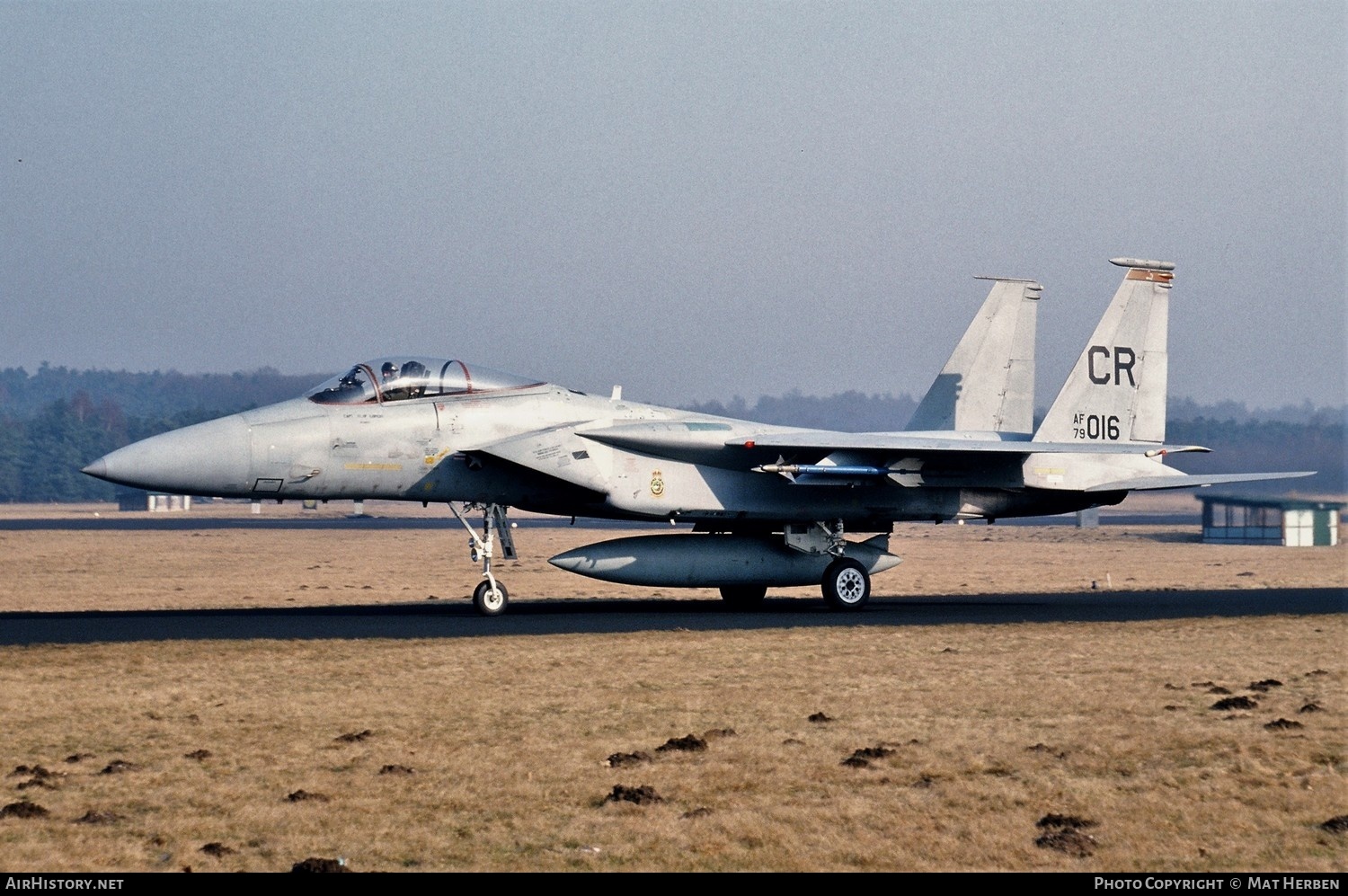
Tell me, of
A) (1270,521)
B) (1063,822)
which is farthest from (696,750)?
(1270,521)

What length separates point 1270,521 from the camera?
52.8m

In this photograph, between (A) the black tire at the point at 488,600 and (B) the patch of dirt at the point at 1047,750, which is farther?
(A) the black tire at the point at 488,600

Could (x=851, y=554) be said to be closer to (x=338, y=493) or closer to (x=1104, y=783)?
(x=338, y=493)

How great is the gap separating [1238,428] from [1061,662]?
82.6 meters

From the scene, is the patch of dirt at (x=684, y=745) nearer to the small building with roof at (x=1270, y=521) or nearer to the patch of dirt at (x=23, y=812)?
the patch of dirt at (x=23, y=812)

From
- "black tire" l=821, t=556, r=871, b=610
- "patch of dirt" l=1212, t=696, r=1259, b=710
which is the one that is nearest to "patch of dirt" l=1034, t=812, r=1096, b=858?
"patch of dirt" l=1212, t=696, r=1259, b=710

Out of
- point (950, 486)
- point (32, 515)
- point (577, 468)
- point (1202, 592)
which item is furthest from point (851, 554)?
point (32, 515)

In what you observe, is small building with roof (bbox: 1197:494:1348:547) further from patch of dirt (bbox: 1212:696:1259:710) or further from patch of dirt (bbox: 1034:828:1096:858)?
patch of dirt (bbox: 1034:828:1096:858)

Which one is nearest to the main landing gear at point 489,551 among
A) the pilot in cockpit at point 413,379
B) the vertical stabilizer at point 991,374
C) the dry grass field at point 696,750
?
the pilot in cockpit at point 413,379

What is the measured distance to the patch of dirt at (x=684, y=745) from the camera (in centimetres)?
978

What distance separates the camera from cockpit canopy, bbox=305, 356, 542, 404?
1889 centimetres

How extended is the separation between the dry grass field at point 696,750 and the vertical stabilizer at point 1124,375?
5.10 metres

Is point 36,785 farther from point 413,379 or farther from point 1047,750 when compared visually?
point 413,379

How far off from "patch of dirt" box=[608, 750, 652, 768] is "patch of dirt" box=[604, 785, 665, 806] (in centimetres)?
77
